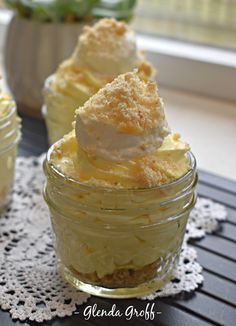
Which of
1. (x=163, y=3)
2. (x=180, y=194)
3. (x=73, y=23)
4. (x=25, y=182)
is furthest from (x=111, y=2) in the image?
(x=180, y=194)

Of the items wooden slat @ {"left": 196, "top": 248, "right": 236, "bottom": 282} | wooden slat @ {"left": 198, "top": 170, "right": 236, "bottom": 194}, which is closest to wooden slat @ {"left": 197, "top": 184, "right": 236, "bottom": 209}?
wooden slat @ {"left": 198, "top": 170, "right": 236, "bottom": 194}

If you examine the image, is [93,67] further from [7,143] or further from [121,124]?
[121,124]

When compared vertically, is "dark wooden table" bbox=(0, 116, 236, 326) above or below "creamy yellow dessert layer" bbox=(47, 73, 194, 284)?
below

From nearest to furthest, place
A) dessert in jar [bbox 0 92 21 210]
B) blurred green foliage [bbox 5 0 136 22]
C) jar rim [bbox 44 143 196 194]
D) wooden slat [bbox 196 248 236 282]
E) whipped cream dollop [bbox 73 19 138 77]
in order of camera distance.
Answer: jar rim [bbox 44 143 196 194] → wooden slat [bbox 196 248 236 282] → dessert in jar [bbox 0 92 21 210] → whipped cream dollop [bbox 73 19 138 77] → blurred green foliage [bbox 5 0 136 22]

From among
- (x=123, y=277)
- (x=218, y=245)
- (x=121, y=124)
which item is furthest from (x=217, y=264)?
(x=121, y=124)

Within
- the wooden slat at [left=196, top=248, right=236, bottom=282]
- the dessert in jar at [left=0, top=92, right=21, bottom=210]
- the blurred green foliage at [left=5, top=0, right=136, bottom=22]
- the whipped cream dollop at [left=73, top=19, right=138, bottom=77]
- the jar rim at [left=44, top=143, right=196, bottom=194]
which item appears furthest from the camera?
the blurred green foliage at [left=5, top=0, right=136, bottom=22]

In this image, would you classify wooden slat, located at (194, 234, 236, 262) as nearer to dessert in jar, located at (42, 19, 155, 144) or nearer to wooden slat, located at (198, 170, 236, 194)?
wooden slat, located at (198, 170, 236, 194)

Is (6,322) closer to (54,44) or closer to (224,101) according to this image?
(54,44)
